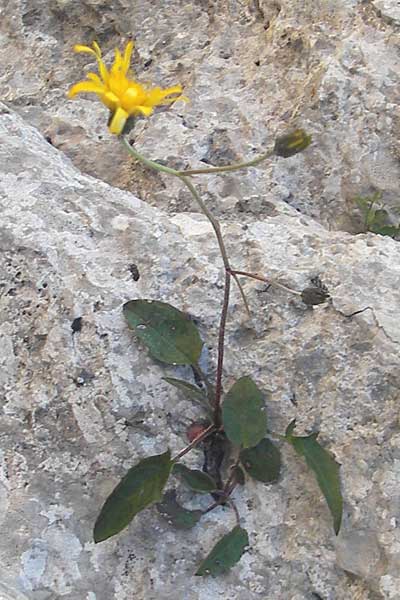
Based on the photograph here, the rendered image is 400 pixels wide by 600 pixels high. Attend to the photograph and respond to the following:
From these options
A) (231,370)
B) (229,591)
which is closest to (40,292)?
(231,370)

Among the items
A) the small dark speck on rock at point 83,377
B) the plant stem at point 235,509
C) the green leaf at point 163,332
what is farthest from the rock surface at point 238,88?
the plant stem at point 235,509

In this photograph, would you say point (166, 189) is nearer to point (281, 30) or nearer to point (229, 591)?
point (281, 30)

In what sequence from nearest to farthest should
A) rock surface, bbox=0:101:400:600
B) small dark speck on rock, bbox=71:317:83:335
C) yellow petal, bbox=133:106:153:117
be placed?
1. yellow petal, bbox=133:106:153:117
2. rock surface, bbox=0:101:400:600
3. small dark speck on rock, bbox=71:317:83:335

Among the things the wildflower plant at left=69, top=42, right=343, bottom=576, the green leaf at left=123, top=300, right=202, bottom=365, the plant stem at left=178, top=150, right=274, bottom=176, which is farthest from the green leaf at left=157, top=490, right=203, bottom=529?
the plant stem at left=178, top=150, right=274, bottom=176

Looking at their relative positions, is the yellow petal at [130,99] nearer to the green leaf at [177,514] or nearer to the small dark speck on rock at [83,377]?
the small dark speck on rock at [83,377]

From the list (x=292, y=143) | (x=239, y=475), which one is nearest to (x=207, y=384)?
(x=239, y=475)

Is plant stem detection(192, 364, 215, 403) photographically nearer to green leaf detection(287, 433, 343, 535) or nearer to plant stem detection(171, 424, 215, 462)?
plant stem detection(171, 424, 215, 462)
